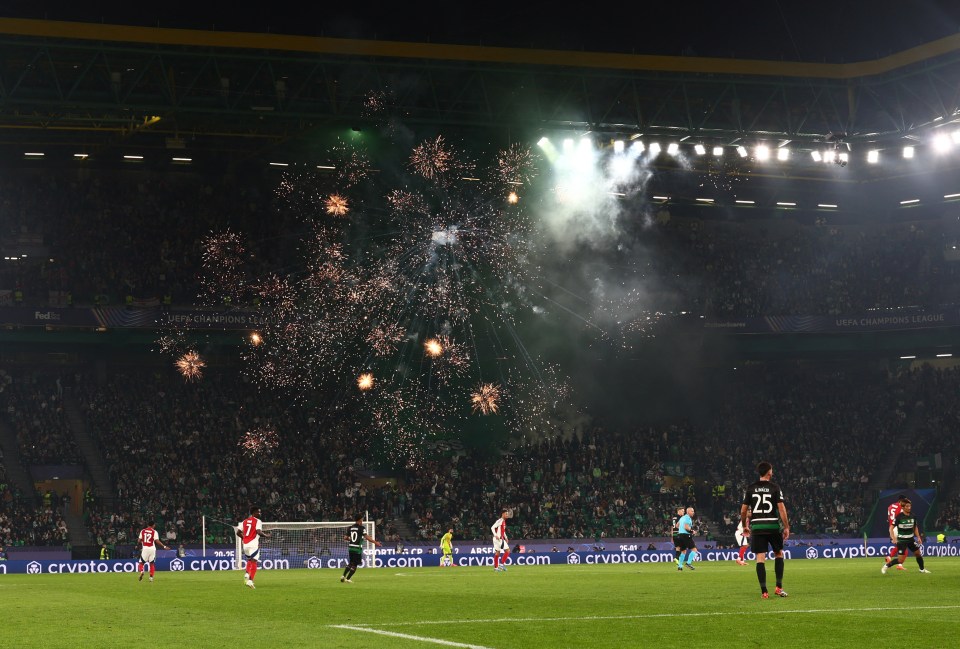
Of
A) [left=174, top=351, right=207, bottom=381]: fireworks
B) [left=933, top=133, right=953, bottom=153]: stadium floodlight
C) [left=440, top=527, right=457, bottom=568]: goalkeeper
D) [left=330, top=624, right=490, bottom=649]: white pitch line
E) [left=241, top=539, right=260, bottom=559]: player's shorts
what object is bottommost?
[left=440, top=527, right=457, bottom=568]: goalkeeper

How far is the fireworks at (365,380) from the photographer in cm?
5338

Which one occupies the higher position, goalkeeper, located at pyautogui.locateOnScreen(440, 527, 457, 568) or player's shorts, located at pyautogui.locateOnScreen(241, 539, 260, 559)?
player's shorts, located at pyautogui.locateOnScreen(241, 539, 260, 559)

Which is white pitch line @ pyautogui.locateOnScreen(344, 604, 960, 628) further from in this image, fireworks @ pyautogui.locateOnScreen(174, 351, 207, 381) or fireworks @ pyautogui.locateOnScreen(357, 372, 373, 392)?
fireworks @ pyautogui.locateOnScreen(174, 351, 207, 381)

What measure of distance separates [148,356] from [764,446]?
Result: 32.1 m

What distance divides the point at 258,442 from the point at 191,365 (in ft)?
18.6

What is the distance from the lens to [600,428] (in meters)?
59.6

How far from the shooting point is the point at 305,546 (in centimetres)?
4609

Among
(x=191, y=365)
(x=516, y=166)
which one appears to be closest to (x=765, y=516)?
(x=516, y=166)

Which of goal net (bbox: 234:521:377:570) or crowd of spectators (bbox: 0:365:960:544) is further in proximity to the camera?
crowd of spectators (bbox: 0:365:960:544)

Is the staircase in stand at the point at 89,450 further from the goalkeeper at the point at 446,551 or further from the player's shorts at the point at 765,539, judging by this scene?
the player's shorts at the point at 765,539

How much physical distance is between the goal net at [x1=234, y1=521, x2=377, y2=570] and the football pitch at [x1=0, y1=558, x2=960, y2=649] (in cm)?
1781

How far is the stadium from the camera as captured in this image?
42469mm

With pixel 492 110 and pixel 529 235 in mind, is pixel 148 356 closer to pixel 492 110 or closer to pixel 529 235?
pixel 529 235

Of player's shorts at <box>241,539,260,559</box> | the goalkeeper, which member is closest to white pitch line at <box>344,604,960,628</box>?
player's shorts at <box>241,539,260,559</box>
